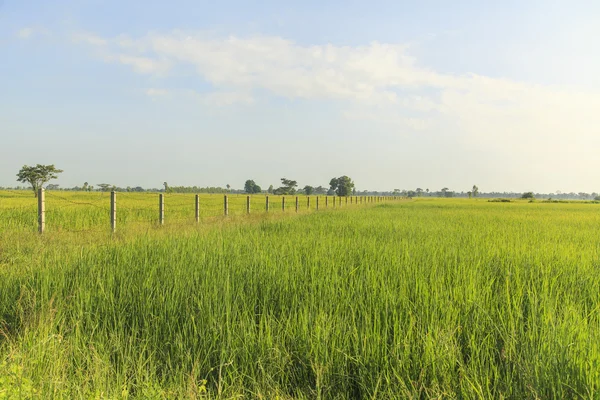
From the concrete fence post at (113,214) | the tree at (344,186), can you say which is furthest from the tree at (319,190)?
the concrete fence post at (113,214)

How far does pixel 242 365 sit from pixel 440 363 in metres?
Result: 1.31

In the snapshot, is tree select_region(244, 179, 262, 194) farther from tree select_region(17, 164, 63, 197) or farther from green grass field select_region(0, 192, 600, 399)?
green grass field select_region(0, 192, 600, 399)

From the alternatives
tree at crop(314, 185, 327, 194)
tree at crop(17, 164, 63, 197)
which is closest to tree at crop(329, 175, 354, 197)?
tree at crop(314, 185, 327, 194)

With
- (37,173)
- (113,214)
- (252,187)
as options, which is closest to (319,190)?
(252,187)

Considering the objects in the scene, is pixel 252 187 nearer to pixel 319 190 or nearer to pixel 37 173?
pixel 319 190

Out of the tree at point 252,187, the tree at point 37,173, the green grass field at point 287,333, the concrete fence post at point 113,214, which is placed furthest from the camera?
the tree at point 252,187

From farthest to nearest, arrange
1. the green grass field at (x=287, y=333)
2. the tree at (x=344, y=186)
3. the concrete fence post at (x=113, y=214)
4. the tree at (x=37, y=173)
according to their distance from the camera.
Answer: the tree at (x=344, y=186) → the tree at (x=37, y=173) → the concrete fence post at (x=113, y=214) → the green grass field at (x=287, y=333)

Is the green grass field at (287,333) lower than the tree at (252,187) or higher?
lower

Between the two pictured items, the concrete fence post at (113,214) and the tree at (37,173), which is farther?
the tree at (37,173)

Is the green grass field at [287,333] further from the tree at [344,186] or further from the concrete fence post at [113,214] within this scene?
the tree at [344,186]

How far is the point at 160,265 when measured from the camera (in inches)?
168

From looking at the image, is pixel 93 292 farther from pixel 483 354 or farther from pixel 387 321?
pixel 483 354

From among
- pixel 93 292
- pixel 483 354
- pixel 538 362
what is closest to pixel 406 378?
pixel 483 354

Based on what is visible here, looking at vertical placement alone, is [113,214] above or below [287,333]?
above
